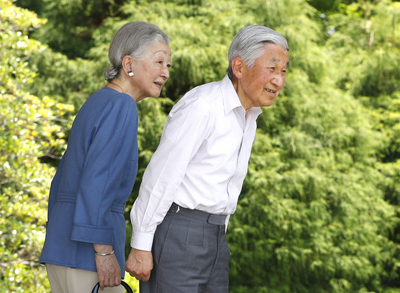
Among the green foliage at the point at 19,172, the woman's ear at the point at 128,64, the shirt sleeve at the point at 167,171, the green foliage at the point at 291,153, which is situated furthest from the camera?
the green foliage at the point at 291,153

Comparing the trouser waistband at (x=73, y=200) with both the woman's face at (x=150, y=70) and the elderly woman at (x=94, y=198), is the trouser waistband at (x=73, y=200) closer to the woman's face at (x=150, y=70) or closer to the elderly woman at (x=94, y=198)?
the elderly woman at (x=94, y=198)

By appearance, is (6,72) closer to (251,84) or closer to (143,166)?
(143,166)

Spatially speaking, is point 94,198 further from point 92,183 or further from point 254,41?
point 254,41

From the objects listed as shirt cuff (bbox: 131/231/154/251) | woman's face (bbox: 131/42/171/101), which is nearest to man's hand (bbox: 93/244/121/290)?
shirt cuff (bbox: 131/231/154/251)

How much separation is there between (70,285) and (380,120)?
5905 millimetres

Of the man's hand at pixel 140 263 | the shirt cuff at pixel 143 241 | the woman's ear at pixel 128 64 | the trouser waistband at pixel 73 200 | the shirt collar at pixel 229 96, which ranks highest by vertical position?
the woman's ear at pixel 128 64

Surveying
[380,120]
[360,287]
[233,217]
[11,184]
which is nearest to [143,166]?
[233,217]

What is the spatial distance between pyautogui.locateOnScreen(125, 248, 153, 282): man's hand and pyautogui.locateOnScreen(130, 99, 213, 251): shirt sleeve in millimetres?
26

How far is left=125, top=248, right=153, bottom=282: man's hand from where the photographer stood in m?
1.59

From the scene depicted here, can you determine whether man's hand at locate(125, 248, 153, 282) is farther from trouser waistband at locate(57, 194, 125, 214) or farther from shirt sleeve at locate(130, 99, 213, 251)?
trouser waistband at locate(57, 194, 125, 214)

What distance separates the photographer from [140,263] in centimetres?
159

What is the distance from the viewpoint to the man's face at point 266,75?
1708 millimetres

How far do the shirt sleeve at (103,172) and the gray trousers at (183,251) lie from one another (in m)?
0.22

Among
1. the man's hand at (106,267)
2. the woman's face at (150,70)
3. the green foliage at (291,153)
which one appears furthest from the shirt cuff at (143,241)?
the green foliage at (291,153)
